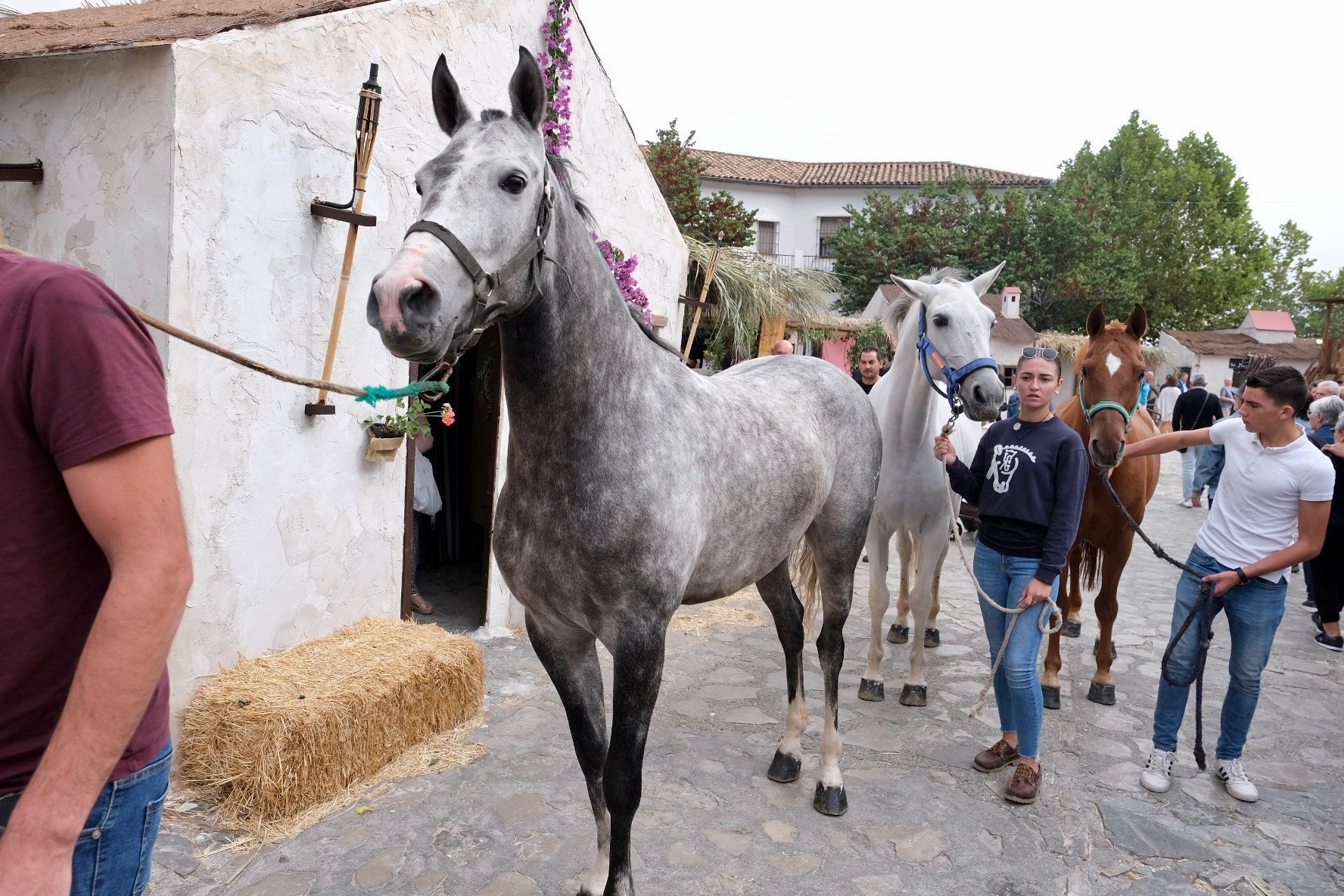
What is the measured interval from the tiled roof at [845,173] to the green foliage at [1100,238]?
8.76 feet

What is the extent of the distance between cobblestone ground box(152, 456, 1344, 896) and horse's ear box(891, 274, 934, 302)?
2.35 meters

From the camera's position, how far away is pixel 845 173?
3903 centimetres

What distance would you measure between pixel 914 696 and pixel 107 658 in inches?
170

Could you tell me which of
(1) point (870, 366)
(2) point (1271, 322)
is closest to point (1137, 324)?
(1) point (870, 366)

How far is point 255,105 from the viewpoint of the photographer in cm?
339

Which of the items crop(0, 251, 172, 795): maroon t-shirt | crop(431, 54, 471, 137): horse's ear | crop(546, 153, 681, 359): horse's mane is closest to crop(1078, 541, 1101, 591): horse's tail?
crop(546, 153, 681, 359): horse's mane

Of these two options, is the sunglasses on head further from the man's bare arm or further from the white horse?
the man's bare arm

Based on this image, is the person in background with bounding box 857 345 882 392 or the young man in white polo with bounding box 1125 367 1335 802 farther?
the person in background with bounding box 857 345 882 392

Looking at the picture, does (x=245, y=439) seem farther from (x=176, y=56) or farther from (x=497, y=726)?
(x=497, y=726)

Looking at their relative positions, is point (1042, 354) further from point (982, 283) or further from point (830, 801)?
point (830, 801)

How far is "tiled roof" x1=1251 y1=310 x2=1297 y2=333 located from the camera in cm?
5062

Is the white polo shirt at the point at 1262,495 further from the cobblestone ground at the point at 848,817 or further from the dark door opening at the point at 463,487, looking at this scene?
the dark door opening at the point at 463,487

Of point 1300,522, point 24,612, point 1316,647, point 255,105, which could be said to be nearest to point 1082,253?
point 1316,647

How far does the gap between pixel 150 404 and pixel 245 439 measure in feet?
9.21
